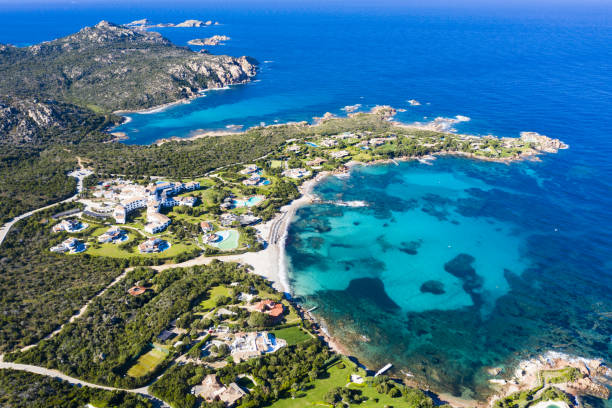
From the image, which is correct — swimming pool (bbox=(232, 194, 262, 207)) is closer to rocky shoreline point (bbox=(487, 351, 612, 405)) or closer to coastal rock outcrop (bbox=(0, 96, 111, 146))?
rocky shoreline point (bbox=(487, 351, 612, 405))

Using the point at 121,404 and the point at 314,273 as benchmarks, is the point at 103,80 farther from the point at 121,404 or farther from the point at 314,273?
the point at 121,404

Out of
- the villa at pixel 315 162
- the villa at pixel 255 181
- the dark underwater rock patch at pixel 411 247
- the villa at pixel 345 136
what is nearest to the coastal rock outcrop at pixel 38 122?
the villa at pixel 255 181

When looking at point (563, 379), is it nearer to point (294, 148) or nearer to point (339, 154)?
point (339, 154)

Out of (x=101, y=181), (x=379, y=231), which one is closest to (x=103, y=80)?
(x=101, y=181)

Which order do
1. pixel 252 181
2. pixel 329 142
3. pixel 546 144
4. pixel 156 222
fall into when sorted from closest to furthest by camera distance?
1. pixel 156 222
2. pixel 252 181
3. pixel 546 144
4. pixel 329 142

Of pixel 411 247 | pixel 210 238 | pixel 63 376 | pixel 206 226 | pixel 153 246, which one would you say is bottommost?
pixel 411 247

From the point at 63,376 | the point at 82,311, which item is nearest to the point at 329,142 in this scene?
the point at 82,311
